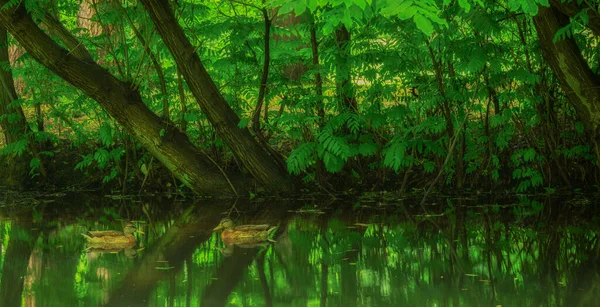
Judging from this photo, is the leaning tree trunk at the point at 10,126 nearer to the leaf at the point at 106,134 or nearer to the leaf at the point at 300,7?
the leaf at the point at 106,134

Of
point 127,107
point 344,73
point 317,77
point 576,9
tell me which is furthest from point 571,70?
point 127,107

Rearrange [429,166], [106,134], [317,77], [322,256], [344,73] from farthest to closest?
[106,134] → [429,166] → [317,77] → [344,73] → [322,256]

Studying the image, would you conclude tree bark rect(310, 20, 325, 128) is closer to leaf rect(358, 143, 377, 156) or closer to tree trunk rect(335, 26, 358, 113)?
tree trunk rect(335, 26, 358, 113)

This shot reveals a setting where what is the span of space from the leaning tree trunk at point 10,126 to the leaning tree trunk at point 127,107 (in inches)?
56.3

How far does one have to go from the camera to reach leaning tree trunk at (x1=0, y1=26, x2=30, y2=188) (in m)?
12.6

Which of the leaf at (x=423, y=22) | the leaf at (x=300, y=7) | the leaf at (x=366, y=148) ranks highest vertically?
Result: the leaf at (x=300, y=7)

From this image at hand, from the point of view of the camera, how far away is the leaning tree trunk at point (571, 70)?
31.5 feet

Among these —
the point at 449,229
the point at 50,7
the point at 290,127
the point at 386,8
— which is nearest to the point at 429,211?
the point at 449,229

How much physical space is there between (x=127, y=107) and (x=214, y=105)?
117cm

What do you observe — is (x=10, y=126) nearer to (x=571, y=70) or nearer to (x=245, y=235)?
(x=245, y=235)

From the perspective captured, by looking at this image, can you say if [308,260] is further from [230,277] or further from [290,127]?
[290,127]

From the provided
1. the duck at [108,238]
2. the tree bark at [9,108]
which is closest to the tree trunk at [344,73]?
the duck at [108,238]

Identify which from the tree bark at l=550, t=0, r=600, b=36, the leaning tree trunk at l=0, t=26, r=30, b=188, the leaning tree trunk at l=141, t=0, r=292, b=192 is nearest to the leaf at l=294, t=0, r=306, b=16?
A: the tree bark at l=550, t=0, r=600, b=36

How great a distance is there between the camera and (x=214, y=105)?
1111 centimetres
